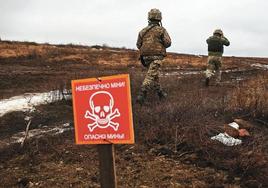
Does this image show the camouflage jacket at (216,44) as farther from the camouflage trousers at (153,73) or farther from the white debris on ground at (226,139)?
the white debris on ground at (226,139)

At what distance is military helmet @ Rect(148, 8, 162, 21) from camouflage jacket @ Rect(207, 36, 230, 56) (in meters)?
4.25

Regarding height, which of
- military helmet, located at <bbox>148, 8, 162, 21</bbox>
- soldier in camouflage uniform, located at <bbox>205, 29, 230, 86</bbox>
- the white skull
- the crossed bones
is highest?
military helmet, located at <bbox>148, 8, 162, 21</bbox>

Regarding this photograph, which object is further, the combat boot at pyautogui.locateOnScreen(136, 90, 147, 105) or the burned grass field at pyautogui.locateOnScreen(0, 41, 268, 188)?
the combat boot at pyautogui.locateOnScreen(136, 90, 147, 105)

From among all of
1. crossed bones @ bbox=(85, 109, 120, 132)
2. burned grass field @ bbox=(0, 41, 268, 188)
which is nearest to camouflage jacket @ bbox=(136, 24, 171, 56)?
burned grass field @ bbox=(0, 41, 268, 188)

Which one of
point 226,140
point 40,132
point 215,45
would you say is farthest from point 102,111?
point 215,45

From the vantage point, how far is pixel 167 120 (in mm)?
8180

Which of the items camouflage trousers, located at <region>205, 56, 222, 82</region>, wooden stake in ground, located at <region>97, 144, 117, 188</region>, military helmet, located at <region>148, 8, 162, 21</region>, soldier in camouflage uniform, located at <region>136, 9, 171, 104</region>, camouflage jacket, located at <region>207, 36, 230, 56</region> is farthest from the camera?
camouflage trousers, located at <region>205, 56, 222, 82</region>

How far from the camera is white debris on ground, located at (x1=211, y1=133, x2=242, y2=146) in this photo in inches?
292

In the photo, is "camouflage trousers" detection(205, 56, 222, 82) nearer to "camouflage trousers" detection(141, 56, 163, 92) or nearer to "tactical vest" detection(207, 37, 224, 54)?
"tactical vest" detection(207, 37, 224, 54)

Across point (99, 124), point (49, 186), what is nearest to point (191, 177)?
point (49, 186)

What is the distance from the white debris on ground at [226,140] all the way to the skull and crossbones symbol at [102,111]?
349 centimetres

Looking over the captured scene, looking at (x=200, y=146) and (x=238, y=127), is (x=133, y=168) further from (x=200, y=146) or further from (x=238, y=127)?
(x=238, y=127)

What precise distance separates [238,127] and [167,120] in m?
1.17

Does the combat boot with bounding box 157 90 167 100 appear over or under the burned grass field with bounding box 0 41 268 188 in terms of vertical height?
over
